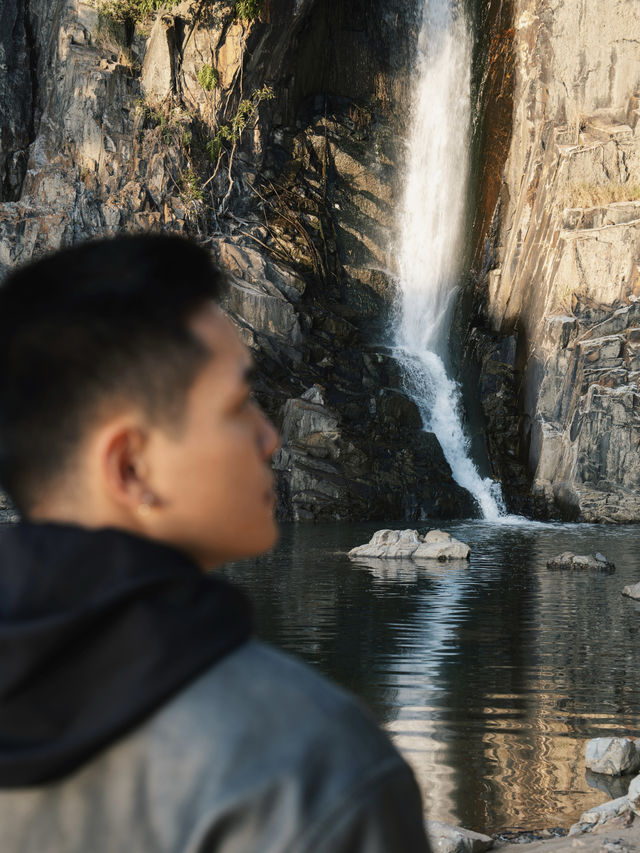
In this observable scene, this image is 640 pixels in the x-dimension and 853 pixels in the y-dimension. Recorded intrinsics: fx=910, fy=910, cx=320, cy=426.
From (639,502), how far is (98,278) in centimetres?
2807

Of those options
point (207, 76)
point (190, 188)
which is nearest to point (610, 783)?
point (190, 188)

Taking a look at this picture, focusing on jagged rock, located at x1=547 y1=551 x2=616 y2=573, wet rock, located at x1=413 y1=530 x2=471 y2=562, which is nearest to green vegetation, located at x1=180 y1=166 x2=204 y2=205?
wet rock, located at x1=413 y1=530 x2=471 y2=562

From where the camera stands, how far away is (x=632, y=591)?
44.6 ft

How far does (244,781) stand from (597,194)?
3228 cm

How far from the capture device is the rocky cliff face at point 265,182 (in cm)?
2894

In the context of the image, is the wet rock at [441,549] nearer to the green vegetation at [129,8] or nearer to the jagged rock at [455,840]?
the jagged rock at [455,840]

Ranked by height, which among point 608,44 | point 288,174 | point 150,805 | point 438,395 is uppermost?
point 608,44

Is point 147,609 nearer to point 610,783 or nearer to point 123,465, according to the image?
point 123,465

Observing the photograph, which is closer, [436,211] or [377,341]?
[377,341]

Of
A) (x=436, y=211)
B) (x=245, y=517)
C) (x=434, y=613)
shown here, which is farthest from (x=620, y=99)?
(x=245, y=517)

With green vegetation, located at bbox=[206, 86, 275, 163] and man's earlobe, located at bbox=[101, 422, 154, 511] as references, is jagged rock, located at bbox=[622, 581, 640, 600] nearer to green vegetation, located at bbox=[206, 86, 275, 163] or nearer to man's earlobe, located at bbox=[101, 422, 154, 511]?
man's earlobe, located at bbox=[101, 422, 154, 511]

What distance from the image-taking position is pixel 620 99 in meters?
30.9

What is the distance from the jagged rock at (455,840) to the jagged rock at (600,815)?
0.50m

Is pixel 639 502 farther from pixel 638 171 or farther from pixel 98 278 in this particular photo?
pixel 98 278
